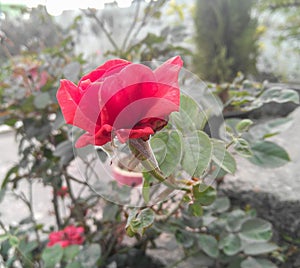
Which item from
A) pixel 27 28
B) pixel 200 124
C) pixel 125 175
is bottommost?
pixel 27 28

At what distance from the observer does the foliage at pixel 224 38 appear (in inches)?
101

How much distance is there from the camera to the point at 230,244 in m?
0.64

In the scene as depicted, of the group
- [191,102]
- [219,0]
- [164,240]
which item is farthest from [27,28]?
[191,102]

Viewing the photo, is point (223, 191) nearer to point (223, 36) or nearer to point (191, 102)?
point (191, 102)

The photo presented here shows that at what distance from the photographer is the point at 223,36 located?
2613 millimetres

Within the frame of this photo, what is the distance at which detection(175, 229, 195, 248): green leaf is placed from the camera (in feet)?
2.15

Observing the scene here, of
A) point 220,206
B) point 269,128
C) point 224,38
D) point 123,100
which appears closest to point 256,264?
point 220,206

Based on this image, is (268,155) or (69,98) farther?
(268,155)

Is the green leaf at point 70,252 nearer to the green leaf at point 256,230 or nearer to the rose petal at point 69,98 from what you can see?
the green leaf at point 256,230

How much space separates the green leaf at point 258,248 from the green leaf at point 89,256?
0.30 metres

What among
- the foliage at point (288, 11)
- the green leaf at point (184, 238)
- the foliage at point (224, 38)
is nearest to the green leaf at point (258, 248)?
the green leaf at point (184, 238)

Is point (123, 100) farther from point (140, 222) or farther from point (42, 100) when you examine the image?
point (42, 100)

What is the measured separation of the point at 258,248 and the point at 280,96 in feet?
0.98

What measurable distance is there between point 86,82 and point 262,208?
0.70 meters
